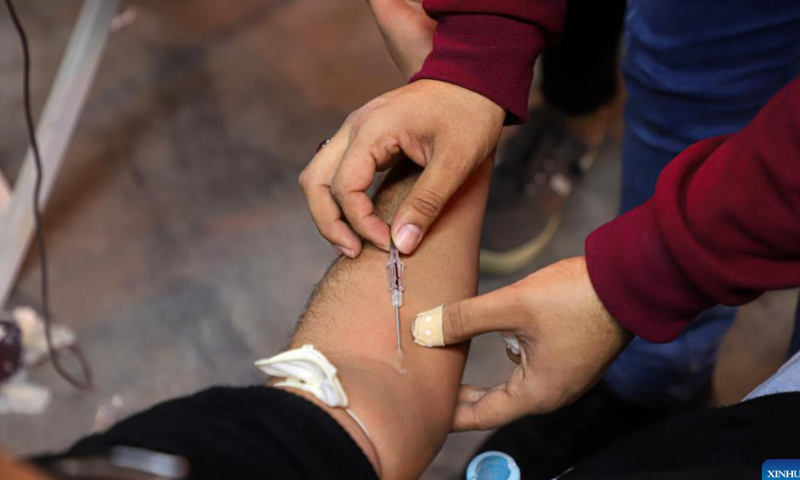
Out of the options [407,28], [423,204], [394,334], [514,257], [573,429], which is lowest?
[573,429]

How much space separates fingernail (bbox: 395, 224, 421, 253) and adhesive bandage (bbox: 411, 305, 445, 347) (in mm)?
90

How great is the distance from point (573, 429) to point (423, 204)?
2.53 ft

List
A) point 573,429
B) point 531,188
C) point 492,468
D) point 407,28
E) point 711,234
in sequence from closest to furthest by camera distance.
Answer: point 711,234, point 492,468, point 407,28, point 573,429, point 531,188

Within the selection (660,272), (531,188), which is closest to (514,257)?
(531,188)

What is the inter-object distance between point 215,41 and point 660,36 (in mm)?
1486

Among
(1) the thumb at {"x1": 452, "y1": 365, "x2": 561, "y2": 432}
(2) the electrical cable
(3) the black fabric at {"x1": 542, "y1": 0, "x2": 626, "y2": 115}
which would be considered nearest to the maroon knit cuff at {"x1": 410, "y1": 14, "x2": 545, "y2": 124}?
(1) the thumb at {"x1": 452, "y1": 365, "x2": 561, "y2": 432}

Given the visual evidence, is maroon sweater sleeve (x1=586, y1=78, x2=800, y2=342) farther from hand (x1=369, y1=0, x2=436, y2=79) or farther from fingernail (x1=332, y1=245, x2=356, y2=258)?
hand (x1=369, y1=0, x2=436, y2=79)

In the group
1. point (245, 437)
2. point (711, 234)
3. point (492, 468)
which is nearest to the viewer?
point (245, 437)

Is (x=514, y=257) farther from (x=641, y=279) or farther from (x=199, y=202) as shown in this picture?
(x=641, y=279)

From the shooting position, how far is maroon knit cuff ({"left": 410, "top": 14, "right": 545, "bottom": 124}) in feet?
3.15

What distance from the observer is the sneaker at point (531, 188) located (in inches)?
69.8

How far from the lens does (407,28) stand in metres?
1.10

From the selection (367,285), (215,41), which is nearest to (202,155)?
(215,41)

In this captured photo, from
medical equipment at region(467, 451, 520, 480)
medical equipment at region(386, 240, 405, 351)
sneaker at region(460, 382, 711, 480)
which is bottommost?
sneaker at region(460, 382, 711, 480)
